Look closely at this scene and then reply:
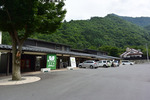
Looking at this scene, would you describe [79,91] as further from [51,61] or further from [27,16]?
[51,61]

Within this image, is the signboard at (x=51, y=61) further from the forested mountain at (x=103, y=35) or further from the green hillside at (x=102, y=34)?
the forested mountain at (x=103, y=35)

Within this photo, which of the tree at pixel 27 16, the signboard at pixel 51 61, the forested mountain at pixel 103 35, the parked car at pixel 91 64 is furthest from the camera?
the forested mountain at pixel 103 35

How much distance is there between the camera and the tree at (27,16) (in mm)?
7891

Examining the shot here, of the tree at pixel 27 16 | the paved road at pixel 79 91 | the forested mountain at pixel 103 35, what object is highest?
the forested mountain at pixel 103 35

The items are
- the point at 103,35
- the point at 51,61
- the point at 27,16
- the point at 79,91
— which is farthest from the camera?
the point at 103,35

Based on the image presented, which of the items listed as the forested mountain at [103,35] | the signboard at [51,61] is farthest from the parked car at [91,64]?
the forested mountain at [103,35]

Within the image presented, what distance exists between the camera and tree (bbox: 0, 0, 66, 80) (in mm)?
7891

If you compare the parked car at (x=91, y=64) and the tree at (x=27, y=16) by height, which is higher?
the tree at (x=27, y=16)

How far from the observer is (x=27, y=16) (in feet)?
26.2

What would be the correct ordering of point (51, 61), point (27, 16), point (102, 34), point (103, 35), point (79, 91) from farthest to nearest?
point (103, 35) → point (102, 34) → point (51, 61) → point (27, 16) → point (79, 91)

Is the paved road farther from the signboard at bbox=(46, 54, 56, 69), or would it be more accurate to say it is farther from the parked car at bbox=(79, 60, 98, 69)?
the parked car at bbox=(79, 60, 98, 69)

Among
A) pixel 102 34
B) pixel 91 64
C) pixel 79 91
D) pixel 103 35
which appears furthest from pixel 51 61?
pixel 103 35

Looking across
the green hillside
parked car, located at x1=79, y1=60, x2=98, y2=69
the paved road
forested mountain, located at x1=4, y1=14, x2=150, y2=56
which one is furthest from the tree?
forested mountain, located at x1=4, y1=14, x2=150, y2=56

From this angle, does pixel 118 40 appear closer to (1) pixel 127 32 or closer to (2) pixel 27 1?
(1) pixel 127 32
